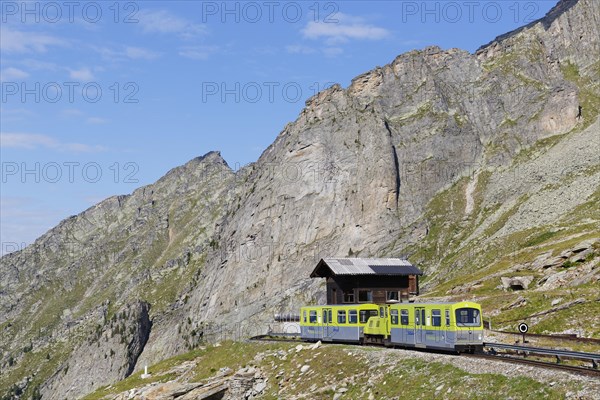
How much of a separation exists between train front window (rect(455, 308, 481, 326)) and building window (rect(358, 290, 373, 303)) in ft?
110

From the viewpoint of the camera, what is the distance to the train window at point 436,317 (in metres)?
39.7

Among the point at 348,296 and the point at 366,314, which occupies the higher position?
the point at 348,296

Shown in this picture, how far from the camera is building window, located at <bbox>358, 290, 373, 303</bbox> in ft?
237

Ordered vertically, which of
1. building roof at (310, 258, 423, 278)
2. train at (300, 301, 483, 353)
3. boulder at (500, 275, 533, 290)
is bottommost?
train at (300, 301, 483, 353)

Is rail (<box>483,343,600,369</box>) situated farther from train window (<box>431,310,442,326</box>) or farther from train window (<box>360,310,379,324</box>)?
train window (<box>360,310,379,324</box>)

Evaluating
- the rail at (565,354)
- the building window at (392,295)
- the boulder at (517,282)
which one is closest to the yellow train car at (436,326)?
the rail at (565,354)

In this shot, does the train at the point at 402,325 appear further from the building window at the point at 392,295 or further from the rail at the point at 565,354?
the building window at the point at 392,295


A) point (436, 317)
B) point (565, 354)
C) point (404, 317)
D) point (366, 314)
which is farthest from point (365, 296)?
point (565, 354)

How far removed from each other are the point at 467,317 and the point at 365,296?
Result: 34264 mm

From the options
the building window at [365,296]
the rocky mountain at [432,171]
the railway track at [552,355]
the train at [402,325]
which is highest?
the rocky mountain at [432,171]

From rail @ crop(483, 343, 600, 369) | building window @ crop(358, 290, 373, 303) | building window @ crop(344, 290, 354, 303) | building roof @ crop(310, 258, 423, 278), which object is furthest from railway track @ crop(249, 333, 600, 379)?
building window @ crop(358, 290, 373, 303)

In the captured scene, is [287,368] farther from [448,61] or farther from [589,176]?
[448,61]

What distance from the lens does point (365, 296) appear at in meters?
72.7

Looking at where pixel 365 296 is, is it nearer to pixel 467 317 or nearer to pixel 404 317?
pixel 404 317
